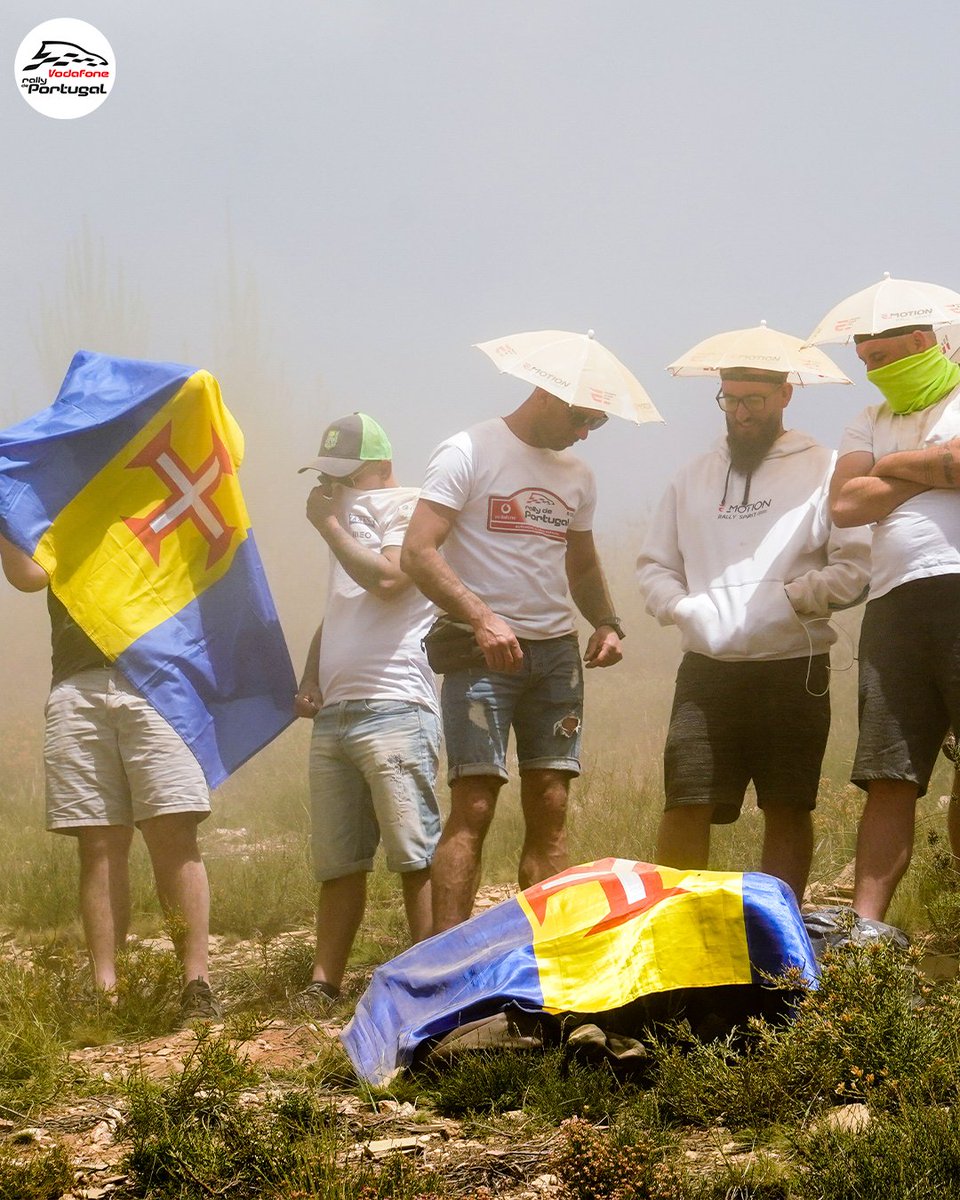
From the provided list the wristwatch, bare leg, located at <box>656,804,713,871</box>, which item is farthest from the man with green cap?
bare leg, located at <box>656,804,713,871</box>

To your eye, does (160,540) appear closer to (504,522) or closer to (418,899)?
(504,522)

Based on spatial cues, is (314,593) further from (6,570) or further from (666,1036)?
(666,1036)

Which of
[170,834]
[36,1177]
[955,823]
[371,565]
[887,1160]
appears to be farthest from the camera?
[371,565]

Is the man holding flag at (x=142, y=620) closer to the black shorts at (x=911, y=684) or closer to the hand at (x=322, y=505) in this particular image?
the hand at (x=322, y=505)

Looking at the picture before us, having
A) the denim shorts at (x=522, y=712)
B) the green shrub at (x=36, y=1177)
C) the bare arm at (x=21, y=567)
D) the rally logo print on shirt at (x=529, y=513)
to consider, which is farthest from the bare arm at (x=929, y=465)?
the green shrub at (x=36, y=1177)

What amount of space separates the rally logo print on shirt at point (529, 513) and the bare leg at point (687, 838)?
1.02 meters

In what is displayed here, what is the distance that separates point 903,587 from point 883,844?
0.78m

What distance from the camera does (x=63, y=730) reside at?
15.2ft

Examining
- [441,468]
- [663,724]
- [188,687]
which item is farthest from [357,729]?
[663,724]

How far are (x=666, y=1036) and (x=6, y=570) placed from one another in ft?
9.16

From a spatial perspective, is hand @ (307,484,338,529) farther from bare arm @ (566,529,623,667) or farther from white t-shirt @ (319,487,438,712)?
bare arm @ (566,529,623,667)

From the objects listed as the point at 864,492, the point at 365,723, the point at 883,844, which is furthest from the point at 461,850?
the point at 864,492

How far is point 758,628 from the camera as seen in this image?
4.37m

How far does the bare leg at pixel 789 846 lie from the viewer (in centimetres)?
438
